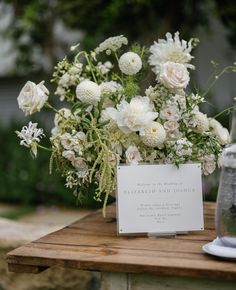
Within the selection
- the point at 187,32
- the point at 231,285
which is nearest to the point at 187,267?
the point at 231,285

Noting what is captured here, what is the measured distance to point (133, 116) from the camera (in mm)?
1989

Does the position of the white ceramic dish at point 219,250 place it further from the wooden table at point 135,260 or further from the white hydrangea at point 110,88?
the white hydrangea at point 110,88

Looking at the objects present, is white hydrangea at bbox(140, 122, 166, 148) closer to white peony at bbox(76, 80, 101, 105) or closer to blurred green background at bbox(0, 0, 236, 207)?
white peony at bbox(76, 80, 101, 105)

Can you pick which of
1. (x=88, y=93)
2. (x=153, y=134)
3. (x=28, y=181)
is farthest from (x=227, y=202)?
(x=28, y=181)

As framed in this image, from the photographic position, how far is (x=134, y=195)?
200 centimetres

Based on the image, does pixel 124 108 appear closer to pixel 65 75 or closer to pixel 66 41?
pixel 65 75

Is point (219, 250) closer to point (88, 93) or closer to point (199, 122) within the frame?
point (199, 122)

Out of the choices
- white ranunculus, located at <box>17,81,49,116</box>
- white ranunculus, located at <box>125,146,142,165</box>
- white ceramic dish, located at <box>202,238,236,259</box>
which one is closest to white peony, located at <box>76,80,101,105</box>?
white ranunculus, located at <box>17,81,49,116</box>

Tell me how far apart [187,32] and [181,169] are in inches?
178

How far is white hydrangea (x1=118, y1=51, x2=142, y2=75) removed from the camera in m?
2.21

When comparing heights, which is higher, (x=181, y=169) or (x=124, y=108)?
(x=124, y=108)

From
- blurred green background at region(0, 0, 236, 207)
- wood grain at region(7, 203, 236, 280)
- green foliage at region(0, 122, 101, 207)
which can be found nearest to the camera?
wood grain at region(7, 203, 236, 280)

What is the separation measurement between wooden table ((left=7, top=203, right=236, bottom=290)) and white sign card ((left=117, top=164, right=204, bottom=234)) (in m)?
0.05

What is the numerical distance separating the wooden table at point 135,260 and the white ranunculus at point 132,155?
0.84 ft
